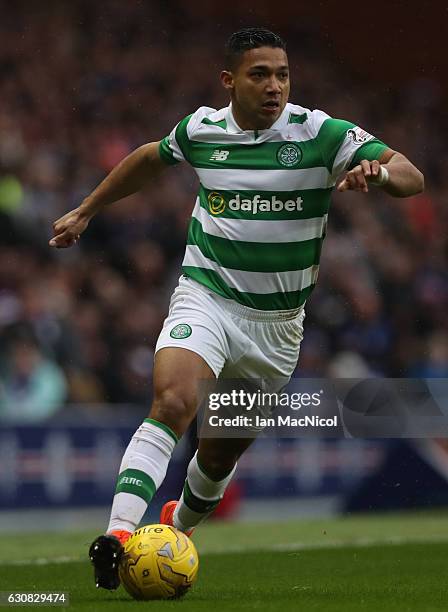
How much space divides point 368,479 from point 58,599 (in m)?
7.29

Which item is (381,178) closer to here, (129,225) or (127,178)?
(127,178)

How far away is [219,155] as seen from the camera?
259 inches

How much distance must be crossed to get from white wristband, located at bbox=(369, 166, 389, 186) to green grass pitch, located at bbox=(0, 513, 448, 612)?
5.47 feet

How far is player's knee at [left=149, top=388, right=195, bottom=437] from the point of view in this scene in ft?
19.4

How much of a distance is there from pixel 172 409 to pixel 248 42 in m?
1.75

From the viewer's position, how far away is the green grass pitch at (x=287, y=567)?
5.71 meters

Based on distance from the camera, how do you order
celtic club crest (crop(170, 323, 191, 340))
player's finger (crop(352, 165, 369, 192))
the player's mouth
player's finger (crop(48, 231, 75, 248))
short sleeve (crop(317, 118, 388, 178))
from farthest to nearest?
player's finger (crop(48, 231, 75, 248)), the player's mouth, short sleeve (crop(317, 118, 388, 178)), celtic club crest (crop(170, 323, 191, 340)), player's finger (crop(352, 165, 369, 192))

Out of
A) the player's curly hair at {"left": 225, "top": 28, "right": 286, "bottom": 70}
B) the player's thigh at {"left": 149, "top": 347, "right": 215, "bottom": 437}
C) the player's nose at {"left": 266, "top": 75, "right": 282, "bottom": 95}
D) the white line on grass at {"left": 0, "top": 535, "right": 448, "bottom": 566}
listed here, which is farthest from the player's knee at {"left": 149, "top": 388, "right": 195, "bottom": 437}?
the white line on grass at {"left": 0, "top": 535, "right": 448, "bottom": 566}

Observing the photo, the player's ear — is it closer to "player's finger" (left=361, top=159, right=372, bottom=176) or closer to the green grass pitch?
"player's finger" (left=361, top=159, right=372, bottom=176)

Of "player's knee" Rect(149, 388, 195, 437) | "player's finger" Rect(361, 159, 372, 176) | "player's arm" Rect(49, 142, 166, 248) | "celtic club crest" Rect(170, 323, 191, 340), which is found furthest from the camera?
"player's arm" Rect(49, 142, 166, 248)

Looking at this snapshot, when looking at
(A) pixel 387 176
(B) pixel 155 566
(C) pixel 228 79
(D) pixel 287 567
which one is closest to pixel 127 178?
(C) pixel 228 79

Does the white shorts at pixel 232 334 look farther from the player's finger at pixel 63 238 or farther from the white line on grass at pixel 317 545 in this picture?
the white line on grass at pixel 317 545

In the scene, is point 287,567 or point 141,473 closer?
point 141,473

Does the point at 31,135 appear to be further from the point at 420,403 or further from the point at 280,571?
the point at 280,571
